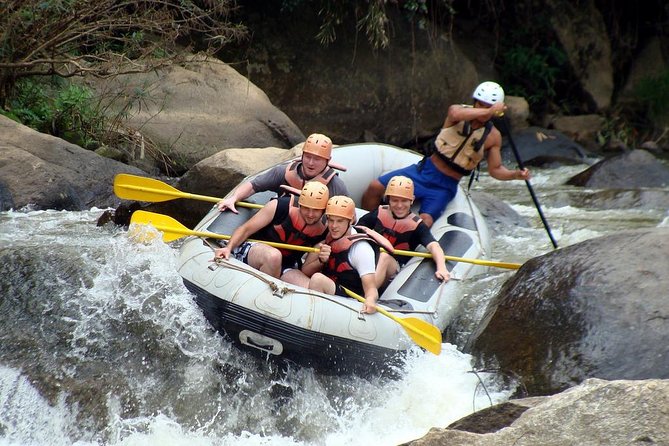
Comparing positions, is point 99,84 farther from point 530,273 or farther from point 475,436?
point 475,436

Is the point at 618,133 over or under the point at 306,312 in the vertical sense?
under

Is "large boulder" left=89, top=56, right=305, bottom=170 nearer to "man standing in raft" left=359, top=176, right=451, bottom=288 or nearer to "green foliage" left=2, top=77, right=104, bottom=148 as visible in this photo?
"green foliage" left=2, top=77, right=104, bottom=148

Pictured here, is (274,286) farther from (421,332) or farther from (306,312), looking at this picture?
(421,332)

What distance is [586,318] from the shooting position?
4211 mm

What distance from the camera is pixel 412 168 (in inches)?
239

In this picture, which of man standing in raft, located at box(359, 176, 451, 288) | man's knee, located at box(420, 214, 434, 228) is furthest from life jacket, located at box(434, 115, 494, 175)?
man standing in raft, located at box(359, 176, 451, 288)

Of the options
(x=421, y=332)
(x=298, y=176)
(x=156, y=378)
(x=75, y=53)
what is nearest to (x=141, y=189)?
(x=298, y=176)

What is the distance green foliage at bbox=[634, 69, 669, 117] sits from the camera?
11.1m

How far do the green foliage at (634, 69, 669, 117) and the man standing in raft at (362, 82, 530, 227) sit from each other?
5876 millimetres

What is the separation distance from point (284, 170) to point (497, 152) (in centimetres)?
143

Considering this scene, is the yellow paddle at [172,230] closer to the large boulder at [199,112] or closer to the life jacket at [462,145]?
the life jacket at [462,145]

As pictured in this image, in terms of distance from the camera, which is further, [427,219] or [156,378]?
[427,219]

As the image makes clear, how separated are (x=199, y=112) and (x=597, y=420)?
6584mm

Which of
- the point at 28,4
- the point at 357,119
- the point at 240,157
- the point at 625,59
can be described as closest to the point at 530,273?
the point at 240,157
